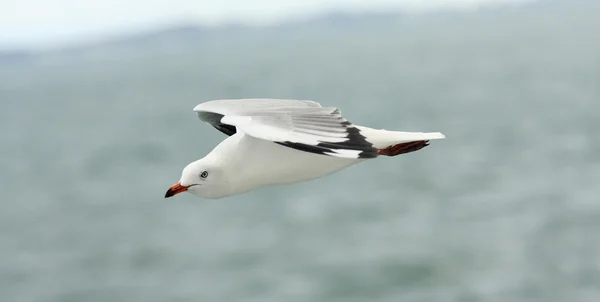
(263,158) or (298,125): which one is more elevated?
(298,125)

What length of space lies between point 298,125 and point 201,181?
66 cm

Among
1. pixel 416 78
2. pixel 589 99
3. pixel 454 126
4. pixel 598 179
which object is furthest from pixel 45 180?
pixel 416 78

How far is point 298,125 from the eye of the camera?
4891 mm

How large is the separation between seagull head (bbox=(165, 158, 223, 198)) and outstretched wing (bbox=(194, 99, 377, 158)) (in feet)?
0.93

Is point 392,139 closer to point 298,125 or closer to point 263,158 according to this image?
point 298,125

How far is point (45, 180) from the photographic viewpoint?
4956cm

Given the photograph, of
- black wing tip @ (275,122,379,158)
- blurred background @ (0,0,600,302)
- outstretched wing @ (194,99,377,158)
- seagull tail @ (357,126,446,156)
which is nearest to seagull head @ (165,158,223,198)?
outstretched wing @ (194,99,377,158)

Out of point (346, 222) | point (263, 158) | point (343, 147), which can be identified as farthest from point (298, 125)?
point (346, 222)

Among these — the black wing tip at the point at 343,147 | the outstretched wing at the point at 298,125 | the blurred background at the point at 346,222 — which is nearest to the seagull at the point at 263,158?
the outstretched wing at the point at 298,125

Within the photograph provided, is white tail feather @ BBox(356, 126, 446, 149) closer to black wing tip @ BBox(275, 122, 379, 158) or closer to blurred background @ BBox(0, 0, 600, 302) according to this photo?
A: black wing tip @ BBox(275, 122, 379, 158)

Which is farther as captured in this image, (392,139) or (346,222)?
(346,222)

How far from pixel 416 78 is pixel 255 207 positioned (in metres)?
66.2

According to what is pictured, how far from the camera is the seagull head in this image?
16.5ft

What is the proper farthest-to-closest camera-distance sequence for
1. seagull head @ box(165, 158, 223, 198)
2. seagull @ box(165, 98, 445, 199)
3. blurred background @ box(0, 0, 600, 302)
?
blurred background @ box(0, 0, 600, 302)
seagull head @ box(165, 158, 223, 198)
seagull @ box(165, 98, 445, 199)
